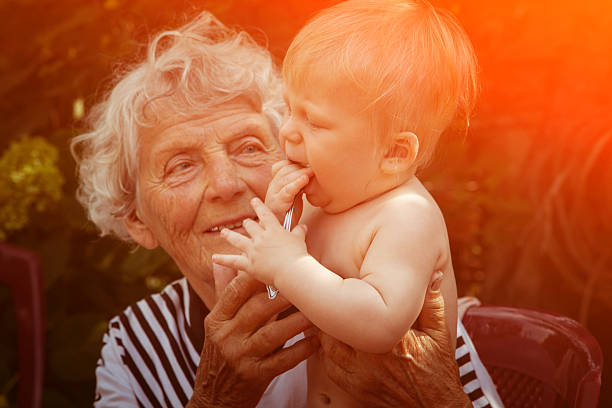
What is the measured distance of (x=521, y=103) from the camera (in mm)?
3174

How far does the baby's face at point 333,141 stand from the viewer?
1.34 metres

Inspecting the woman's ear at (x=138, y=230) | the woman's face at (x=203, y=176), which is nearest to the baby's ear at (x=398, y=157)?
the woman's face at (x=203, y=176)

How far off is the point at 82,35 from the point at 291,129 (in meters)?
2.26

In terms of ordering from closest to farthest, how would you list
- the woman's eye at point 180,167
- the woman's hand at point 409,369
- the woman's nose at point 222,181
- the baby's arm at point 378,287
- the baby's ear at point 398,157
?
1. the baby's arm at point 378,287
2. the baby's ear at point 398,157
3. the woman's hand at point 409,369
4. the woman's nose at point 222,181
5. the woman's eye at point 180,167

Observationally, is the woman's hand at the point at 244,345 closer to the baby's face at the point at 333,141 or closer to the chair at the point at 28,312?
the baby's face at the point at 333,141

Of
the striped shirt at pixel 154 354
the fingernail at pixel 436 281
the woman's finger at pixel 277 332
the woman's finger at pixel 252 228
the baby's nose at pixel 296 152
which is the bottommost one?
the striped shirt at pixel 154 354

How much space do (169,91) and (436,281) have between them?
3.62 ft

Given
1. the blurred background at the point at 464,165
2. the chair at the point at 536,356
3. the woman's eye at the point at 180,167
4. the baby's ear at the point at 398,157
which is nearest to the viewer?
the baby's ear at the point at 398,157

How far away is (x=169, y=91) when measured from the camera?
6.93 feet

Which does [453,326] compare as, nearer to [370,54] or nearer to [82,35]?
[370,54]

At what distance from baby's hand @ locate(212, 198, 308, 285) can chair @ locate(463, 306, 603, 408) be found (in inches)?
34.4

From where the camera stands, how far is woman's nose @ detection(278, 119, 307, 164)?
55.3 inches

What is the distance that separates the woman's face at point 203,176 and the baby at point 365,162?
51 centimetres

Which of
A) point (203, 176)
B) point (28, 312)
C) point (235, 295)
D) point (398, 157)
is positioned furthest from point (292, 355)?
point (28, 312)
